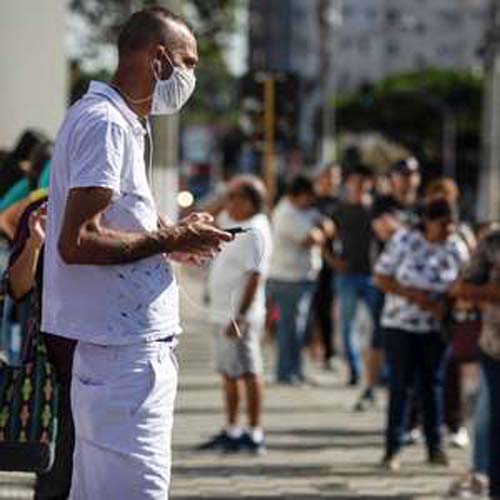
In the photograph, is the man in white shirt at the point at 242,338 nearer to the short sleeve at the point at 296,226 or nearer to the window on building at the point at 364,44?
the short sleeve at the point at 296,226

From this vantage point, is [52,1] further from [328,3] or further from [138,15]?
[328,3]

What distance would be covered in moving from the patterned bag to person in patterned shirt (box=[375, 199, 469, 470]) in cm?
485

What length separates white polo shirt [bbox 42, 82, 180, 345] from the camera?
195 inches

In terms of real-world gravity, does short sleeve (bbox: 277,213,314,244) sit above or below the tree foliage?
below

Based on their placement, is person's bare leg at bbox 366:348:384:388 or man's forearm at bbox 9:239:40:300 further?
person's bare leg at bbox 366:348:384:388

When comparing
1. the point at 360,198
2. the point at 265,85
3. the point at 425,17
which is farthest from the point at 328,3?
the point at 425,17

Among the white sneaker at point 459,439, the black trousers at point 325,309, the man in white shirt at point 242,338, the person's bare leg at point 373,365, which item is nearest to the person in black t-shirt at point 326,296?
the black trousers at point 325,309

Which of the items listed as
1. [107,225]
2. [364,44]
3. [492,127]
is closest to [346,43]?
[364,44]

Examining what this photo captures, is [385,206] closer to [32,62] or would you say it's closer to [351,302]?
[351,302]

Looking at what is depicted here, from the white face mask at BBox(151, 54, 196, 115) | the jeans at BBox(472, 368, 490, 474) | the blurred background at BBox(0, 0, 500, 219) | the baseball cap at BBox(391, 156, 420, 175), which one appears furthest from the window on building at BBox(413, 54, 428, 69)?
the white face mask at BBox(151, 54, 196, 115)

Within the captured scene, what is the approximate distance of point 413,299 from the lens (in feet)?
33.9

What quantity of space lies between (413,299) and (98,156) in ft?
18.4

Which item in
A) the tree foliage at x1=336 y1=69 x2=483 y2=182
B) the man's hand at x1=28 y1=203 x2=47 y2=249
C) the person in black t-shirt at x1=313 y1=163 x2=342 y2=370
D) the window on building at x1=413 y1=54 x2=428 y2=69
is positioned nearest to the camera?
the man's hand at x1=28 y1=203 x2=47 y2=249

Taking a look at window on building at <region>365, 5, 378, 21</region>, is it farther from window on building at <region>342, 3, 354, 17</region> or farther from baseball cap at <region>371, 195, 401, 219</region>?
baseball cap at <region>371, 195, 401, 219</region>
